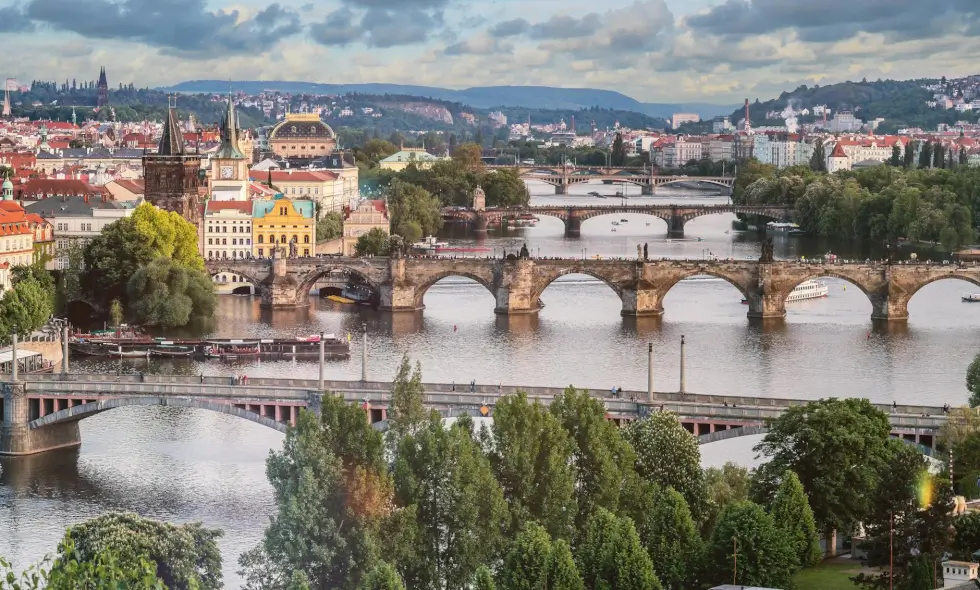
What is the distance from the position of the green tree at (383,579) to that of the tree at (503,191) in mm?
89554

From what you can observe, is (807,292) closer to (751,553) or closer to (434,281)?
(434,281)

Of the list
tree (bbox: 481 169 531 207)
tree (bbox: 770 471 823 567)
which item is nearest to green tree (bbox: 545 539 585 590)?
tree (bbox: 770 471 823 567)

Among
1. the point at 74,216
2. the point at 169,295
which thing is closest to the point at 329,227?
the point at 74,216

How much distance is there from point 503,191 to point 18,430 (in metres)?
75.7

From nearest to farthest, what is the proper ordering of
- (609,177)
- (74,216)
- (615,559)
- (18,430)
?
1. (615,559)
2. (18,430)
3. (74,216)
4. (609,177)

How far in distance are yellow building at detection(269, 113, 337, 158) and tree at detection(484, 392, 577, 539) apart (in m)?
107

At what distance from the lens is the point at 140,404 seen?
137ft

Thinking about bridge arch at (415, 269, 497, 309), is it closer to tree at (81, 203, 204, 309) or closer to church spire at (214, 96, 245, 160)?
tree at (81, 203, 204, 309)

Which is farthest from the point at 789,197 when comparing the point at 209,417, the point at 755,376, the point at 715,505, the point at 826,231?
the point at 715,505

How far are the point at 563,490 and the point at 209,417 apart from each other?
16978 millimetres

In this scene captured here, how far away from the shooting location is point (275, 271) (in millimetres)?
69812

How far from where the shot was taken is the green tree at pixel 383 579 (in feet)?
88.3

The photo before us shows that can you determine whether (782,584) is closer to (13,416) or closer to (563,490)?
(563,490)

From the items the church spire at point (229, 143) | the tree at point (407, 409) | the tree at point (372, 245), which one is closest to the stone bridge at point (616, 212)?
the church spire at point (229, 143)
